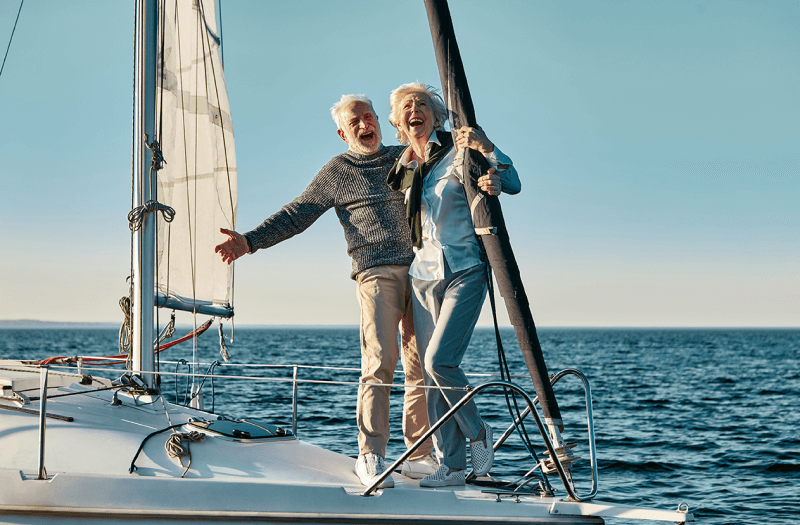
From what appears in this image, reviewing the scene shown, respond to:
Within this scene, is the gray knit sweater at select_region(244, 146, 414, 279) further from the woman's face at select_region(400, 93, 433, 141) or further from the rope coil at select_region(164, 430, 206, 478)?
the rope coil at select_region(164, 430, 206, 478)

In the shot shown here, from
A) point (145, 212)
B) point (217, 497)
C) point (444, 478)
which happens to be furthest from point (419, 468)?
point (145, 212)

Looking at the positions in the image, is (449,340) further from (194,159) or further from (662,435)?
(662,435)

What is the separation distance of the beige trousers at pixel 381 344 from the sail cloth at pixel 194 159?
2364 millimetres

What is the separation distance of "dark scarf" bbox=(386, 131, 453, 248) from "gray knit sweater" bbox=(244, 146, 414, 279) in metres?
0.18

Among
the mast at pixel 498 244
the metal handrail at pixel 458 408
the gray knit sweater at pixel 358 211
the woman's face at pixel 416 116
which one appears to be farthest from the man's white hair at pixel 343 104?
the metal handrail at pixel 458 408

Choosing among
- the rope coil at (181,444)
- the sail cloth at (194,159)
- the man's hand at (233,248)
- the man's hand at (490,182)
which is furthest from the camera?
the sail cloth at (194,159)

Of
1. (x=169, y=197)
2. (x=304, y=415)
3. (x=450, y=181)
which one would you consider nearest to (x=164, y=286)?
(x=169, y=197)

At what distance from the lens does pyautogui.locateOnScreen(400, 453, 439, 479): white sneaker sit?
4422mm

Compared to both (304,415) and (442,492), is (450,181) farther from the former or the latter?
(304,415)

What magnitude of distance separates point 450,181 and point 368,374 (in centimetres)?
112

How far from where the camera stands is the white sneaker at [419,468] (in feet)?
14.5

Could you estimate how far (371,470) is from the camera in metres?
4.16

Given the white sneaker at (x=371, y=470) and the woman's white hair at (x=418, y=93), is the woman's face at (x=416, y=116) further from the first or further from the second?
the white sneaker at (x=371, y=470)

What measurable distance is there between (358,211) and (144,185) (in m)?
1.71
